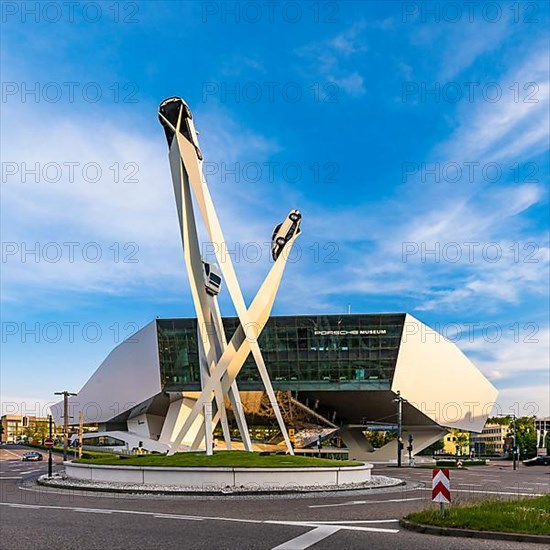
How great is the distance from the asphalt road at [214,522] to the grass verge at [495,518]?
0.54m

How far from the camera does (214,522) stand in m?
14.4

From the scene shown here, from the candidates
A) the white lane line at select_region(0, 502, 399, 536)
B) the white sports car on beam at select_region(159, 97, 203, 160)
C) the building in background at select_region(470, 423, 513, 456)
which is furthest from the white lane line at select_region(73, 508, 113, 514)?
the building in background at select_region(470, 423, 513, 456)

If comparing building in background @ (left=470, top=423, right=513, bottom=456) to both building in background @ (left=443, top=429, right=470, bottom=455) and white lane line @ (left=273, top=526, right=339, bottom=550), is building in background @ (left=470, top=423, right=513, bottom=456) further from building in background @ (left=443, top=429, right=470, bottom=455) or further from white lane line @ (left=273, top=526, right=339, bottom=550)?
white lane line @ (left=273, top=526, right=339, bottom=550)

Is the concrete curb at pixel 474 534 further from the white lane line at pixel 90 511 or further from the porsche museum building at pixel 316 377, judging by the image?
the porsche museum building at pixel 316 377

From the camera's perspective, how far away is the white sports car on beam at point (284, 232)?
109 ft

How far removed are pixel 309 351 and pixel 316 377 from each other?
9.04 ft

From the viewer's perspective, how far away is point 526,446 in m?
118

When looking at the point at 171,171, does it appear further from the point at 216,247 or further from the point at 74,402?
the point at 74,402

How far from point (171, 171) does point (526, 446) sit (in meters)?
105

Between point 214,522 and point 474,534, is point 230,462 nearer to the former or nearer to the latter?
point 214,522

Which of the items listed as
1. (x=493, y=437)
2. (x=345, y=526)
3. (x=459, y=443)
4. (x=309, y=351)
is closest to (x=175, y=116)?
(x=345, y=526)

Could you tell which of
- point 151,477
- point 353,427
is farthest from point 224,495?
point 353,427

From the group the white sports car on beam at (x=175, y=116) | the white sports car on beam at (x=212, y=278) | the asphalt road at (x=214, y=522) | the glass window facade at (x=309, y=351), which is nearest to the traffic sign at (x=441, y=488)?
the asphalt road at (x=214, y=522)

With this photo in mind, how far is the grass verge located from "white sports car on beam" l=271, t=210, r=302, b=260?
19649 millimetres
